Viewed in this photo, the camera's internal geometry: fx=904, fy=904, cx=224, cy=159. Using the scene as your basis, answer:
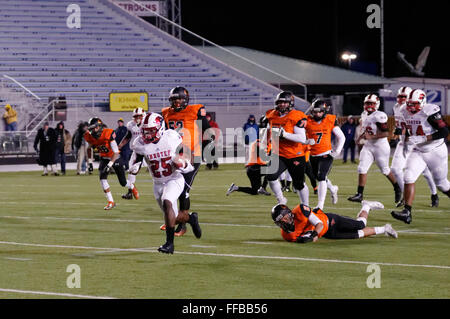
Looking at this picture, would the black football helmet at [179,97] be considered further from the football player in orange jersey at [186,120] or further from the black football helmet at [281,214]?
the black football helmet at [281,214]

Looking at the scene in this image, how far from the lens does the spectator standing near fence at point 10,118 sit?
32375mm

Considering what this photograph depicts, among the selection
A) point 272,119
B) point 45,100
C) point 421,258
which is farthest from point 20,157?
point 421,258

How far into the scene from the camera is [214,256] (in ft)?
31.8

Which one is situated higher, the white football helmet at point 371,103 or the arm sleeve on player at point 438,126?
the white football helmet at point 371,103

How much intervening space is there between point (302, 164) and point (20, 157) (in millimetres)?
20805

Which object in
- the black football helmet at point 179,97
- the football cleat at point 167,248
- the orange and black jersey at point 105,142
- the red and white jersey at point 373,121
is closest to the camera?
the football cleat at point 167,248

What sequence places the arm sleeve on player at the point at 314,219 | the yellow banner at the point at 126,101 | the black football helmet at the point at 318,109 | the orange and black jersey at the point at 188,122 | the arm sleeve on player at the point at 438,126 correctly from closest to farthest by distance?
the arm sleeve on player at the point at 314,219 → the orange and black jersey at the point at 188,122 → the arm sleeve on player at the point at 438,126 → the black football helmet at the point at 318,109 → the yellow banner at the point at 126,101

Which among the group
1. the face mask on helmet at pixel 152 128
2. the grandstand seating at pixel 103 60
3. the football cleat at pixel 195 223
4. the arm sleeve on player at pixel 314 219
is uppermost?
the grandstand seating at pixel 103 60

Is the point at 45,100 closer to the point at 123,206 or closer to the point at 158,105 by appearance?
the point at 158,105

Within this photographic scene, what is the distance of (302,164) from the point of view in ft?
42.3

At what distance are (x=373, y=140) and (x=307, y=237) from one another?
231 inches

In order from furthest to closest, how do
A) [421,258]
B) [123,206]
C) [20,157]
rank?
[20,157] → [123,206] → [421,258]

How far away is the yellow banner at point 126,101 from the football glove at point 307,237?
2515 cm

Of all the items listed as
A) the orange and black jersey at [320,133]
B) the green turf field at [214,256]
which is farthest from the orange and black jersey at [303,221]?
the orange and black jersey at [320,133]
